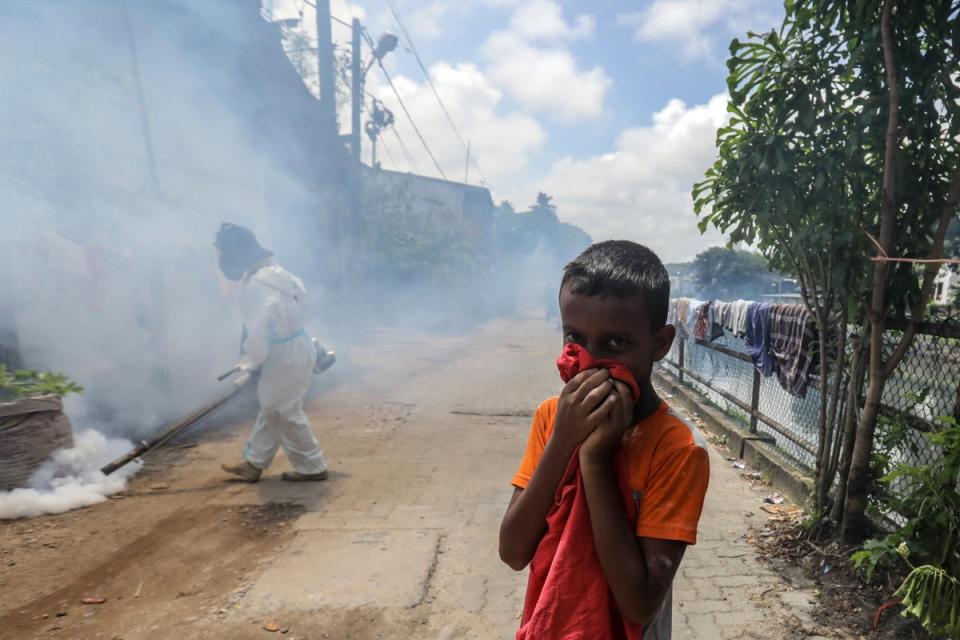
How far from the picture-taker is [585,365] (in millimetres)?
1050

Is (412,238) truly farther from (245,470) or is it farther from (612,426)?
(612,426)

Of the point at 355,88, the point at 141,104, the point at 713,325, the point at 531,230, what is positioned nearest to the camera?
the point at 141,104

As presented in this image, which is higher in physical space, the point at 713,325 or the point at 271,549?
the point at 713,325

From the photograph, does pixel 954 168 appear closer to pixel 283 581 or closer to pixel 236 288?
pixel 283 581

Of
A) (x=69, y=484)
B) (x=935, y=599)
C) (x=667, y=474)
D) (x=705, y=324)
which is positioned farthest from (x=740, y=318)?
(x=69, y=484)

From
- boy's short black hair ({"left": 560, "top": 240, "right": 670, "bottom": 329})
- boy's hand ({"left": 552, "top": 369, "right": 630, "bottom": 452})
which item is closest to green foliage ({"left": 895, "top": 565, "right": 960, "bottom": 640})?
boy's short black hair ({"left": 560, "top": 240, "right": 670, "bottom": 329})

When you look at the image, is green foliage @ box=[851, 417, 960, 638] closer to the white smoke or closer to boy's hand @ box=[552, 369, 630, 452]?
boy's hand @ box=[552, 369, 630, 452]

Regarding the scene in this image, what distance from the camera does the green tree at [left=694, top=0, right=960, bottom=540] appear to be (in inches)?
107

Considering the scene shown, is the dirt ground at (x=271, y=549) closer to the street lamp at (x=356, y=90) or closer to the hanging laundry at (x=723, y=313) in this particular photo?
the hanging laundry at (x=723, y=313)

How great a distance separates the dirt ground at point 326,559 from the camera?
103 inches

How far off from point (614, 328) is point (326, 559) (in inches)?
113

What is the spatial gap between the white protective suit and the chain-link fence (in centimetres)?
409

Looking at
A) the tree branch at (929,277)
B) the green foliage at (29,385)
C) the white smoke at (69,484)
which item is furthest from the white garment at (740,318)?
the green foliage at (29,385)

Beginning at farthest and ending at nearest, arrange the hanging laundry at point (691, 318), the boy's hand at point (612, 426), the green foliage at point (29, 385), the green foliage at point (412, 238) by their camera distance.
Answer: the green foliage at point (412, 238), the hanging laundry at point (691, 318), the green foliage at point (29, 385), the boy's hand at point (612, 426)
